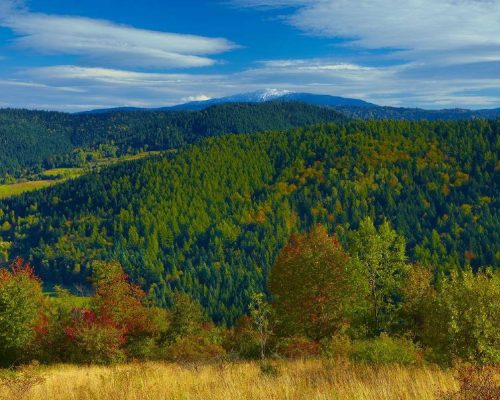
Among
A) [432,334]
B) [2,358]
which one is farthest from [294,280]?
[2,358]

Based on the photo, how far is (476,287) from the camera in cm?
2114

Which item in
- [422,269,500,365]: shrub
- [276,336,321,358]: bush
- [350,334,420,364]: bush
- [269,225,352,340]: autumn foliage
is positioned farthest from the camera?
[269,225,352,340]: autumn foliage

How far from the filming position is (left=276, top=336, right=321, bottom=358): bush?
4093 cm

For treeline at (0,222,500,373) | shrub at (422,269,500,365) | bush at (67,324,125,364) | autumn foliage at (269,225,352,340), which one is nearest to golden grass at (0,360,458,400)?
shrub at (422,269,500,365)

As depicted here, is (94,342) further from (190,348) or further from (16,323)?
(190,348)

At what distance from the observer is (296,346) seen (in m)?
42.6

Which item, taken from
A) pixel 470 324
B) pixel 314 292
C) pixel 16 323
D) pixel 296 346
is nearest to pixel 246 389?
pixel 470 324

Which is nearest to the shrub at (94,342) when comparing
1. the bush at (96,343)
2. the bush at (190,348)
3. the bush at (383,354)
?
the bush at (96,343)

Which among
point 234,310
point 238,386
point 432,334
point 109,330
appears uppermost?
point 238,386

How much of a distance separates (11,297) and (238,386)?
36.6m

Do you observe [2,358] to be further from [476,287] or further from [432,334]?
[476,287]

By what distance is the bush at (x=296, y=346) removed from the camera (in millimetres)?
40928

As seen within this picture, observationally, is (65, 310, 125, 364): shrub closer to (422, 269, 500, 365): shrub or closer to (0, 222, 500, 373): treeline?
(0, 222, 500, 373): treeline

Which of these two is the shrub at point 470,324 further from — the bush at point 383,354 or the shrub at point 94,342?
the shrub at point 94,342
